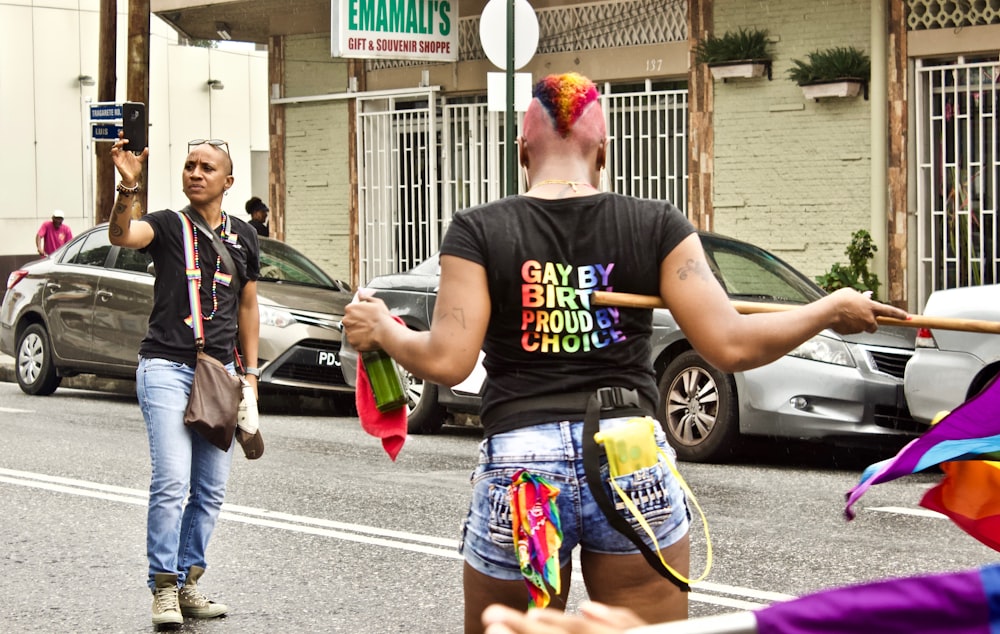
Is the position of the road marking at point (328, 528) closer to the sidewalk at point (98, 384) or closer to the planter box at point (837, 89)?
the sidewalk at point (98, 384)

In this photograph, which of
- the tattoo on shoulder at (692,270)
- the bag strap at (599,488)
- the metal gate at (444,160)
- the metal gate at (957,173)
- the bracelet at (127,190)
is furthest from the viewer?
the metal gate at (444,160)

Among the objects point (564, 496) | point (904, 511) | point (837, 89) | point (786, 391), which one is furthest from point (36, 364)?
point (564, 496)

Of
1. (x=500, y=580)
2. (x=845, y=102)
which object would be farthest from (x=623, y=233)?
(x=845, y=102)

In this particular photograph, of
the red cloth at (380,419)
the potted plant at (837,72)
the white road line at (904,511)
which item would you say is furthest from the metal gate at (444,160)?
the red cloth at (380,419)

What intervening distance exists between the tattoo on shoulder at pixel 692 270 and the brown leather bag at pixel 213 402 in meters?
3.09

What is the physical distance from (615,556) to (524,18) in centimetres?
1127

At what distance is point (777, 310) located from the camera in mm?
3518

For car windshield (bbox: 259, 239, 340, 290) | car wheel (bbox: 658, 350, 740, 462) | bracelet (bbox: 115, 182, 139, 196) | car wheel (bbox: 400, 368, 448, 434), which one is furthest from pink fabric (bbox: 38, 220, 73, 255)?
bracelet (bbox: 115, 182, 139, 196)

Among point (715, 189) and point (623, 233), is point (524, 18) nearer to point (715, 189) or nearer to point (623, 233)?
point (715, 189)

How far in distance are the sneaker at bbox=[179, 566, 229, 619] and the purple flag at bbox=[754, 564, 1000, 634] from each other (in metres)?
4.92

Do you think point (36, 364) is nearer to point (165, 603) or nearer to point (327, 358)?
point (327, 358)

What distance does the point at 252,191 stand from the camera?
41.8 m

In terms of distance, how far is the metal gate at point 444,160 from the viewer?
1797 centimetres

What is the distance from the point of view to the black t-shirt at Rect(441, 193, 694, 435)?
3.49 meters
